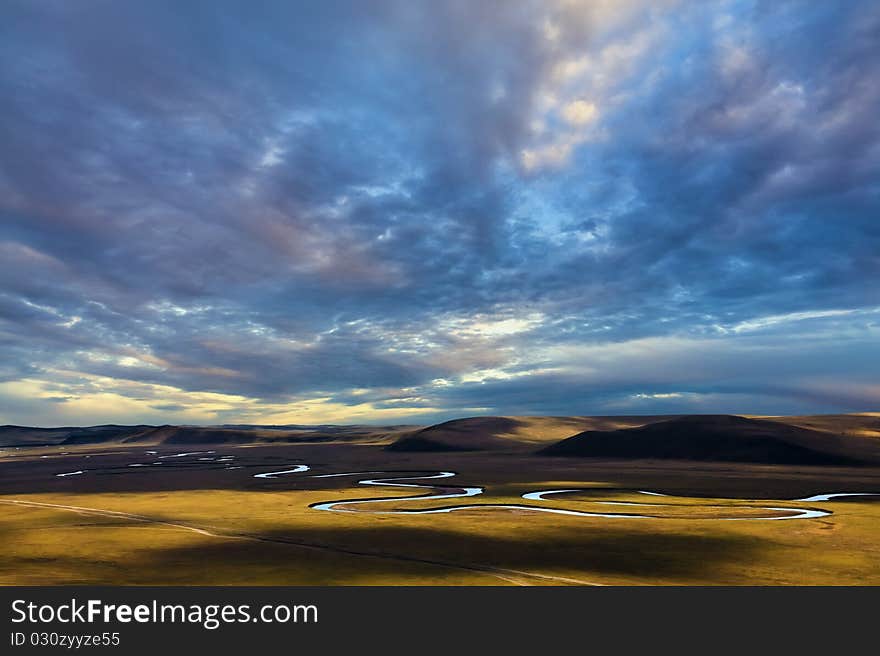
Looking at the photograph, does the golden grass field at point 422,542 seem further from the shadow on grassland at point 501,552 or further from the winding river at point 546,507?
the winding river at point 546,507

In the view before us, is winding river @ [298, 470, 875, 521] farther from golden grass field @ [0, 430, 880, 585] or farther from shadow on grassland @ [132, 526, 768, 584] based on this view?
shadow on grassland @ [132, 526, 768, 584]

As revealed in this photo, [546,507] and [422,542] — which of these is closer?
[422,542]

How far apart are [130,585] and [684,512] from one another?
7136cm

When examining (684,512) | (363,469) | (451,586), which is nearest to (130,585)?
(451,586)

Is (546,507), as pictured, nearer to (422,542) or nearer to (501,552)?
(422,542)

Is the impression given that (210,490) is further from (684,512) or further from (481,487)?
(684,512)

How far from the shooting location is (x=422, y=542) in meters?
63.5

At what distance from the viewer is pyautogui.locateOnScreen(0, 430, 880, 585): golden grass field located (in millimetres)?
48000

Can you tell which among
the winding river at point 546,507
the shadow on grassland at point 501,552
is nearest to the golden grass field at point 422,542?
the shadow on grassland at point 501,552

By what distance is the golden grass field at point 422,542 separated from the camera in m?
48.0

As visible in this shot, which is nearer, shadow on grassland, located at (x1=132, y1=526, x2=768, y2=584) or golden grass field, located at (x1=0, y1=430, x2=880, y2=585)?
golden grass field, located at (x1=0, y1=430, x2=880, y2=585)

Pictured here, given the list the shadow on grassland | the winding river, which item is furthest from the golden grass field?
the winding river

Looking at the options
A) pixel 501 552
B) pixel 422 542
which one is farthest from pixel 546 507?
pixel 501 552

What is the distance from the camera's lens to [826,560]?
53.1 m
